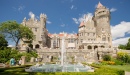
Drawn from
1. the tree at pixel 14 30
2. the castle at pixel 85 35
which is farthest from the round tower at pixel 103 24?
the tree at pixel 14 30

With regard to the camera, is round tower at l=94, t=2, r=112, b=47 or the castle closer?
the castle

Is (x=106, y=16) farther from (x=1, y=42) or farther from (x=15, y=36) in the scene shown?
(x=1, y=42)

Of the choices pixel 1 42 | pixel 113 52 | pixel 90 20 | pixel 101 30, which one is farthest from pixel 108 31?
pixel 1 42

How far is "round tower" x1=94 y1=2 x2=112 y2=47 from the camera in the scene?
60344mm

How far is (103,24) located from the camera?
6172 centimetres

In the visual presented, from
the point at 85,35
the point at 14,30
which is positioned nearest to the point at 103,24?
the point at 85,35

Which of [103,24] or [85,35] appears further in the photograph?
[85,35]

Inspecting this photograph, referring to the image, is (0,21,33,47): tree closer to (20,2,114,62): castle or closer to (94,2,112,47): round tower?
(20,2,114,62): castle

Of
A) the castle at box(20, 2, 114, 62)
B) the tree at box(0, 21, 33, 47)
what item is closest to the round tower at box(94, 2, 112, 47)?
the castle at box(20, 2, 114, 62)

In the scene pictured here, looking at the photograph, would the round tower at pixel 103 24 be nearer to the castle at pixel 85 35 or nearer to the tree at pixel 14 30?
the castle at pixel 85 35

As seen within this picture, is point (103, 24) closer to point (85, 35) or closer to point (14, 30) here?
point (85, 35)

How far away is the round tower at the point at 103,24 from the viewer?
198ft

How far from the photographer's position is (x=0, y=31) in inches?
1953

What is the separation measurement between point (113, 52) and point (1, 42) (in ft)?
125
